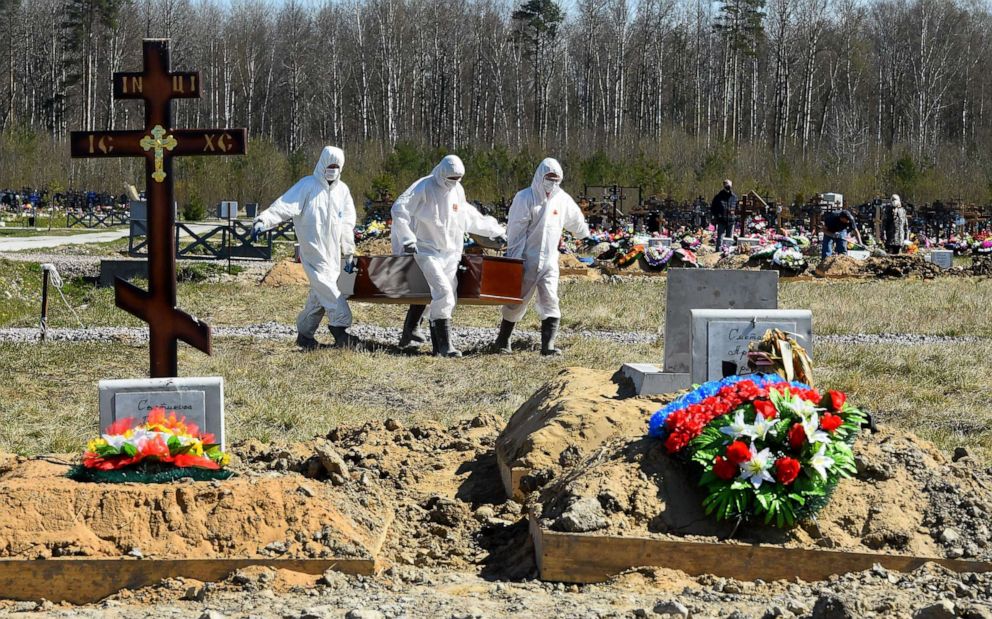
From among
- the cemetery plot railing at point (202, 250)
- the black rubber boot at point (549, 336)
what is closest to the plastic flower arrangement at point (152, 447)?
the black rubber boot at point (549, 336)

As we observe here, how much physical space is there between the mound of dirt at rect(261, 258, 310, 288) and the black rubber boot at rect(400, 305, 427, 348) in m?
7.52

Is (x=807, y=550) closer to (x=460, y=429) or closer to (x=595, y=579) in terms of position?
(x=595, y=579)

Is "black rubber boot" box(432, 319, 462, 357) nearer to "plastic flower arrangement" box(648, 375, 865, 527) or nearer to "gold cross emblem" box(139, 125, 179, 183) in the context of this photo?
"gold cross emblem" box(139, 125, 179, 183)

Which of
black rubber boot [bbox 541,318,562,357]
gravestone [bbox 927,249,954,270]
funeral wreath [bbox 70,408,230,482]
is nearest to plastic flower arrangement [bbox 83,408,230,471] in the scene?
funeral wreath [bbox 70,408,230,482]

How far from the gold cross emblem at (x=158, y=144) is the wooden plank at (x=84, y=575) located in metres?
3.03

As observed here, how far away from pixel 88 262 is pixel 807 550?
20.6 metres

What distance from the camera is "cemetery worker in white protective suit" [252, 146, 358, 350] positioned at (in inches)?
535

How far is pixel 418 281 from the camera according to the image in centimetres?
1366

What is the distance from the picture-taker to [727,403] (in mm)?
6246

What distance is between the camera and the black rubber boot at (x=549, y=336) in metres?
13.5

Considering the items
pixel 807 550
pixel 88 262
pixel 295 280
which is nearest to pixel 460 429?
pixel 807 550

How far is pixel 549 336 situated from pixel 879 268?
12319 mm

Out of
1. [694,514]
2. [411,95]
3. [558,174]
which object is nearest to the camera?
[694,514]

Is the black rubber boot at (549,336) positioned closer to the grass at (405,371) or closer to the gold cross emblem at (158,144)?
the grass at (405,371)
